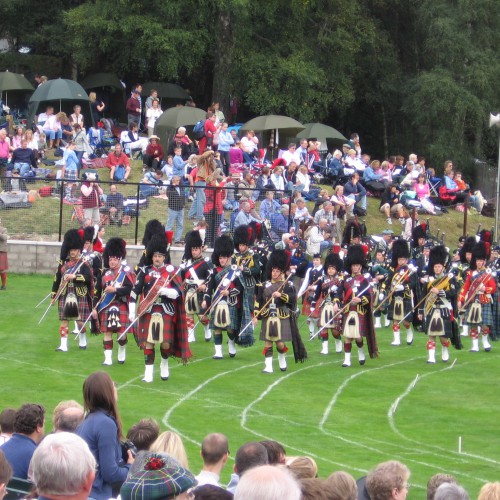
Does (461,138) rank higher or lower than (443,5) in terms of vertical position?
lower

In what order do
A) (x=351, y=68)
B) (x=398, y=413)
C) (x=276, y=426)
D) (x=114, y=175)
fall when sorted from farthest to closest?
(x=351, y=68)
(x=114, y=175)
(x=398, y=413)
(x=276, y=426)

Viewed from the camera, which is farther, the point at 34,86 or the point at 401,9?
the point at 401,9

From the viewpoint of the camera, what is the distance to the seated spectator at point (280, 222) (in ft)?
85.4

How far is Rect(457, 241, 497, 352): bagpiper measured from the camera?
2108 cm

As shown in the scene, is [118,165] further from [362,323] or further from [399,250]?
[362,323]

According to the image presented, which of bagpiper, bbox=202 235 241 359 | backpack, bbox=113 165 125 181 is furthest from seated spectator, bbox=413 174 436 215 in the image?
bagpiper, bbox=202 235 241 359

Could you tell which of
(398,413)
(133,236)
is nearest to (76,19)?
(133,236)

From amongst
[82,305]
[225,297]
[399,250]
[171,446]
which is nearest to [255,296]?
[225,297]

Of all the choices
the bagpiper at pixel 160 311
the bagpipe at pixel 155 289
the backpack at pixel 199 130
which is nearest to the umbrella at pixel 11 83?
the backpack at pixel 199 130

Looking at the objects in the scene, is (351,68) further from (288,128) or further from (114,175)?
(114,175)

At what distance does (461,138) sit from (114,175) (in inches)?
496

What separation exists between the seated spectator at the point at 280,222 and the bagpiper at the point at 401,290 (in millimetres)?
4385

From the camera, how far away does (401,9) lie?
3928 cm

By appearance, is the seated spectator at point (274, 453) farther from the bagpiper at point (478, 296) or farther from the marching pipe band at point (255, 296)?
the bagpiper at point (478, 296)
